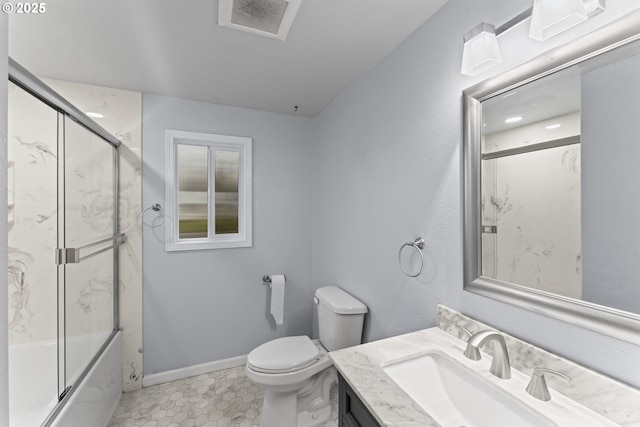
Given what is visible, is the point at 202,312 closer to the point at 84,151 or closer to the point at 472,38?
the point at 84,151

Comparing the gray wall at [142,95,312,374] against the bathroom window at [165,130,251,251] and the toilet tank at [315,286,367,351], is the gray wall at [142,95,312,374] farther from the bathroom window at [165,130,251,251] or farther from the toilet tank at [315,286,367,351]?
the toilet tank at [315,286,367,351]

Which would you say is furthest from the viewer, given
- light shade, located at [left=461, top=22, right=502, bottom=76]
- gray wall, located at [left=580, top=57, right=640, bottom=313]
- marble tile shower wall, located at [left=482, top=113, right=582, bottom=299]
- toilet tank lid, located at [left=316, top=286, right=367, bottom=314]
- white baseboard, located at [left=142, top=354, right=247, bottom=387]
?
white baseboard, located at [left=142, top=354, right=247, bottom=387]

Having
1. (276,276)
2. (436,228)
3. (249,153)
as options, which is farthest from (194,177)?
(436,228)

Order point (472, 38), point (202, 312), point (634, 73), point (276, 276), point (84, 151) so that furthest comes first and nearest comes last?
point (276, 276) → point (202, 312) → point (84, 151) → point (472, 38) → point (634, 73)

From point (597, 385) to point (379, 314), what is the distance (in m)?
1.05

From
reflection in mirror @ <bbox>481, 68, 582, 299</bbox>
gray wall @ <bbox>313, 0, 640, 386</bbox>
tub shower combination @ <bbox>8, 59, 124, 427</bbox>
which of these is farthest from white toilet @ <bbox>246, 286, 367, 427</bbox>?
reflection in mirror @ <bbox>481, 68, 582, 299</bbox>

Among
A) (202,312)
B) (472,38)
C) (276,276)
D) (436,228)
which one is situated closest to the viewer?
(472,38)

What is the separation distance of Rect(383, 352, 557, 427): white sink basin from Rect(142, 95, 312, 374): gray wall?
1723 mm

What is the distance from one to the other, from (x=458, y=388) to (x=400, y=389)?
26 centimetres

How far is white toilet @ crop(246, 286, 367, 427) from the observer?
165cm

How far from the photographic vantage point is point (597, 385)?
0.74 m

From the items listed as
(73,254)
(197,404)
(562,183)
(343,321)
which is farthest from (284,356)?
(562,183)

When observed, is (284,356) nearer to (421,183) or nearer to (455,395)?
(455,395)

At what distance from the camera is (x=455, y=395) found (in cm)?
98
